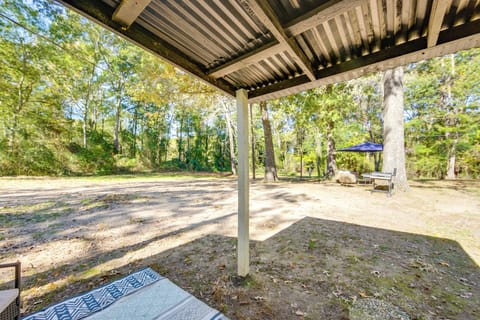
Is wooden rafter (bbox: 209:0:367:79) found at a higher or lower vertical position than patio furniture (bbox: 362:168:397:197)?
higher

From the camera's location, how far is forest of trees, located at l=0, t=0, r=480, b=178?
8.59m

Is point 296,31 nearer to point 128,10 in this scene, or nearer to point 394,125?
point 128,10

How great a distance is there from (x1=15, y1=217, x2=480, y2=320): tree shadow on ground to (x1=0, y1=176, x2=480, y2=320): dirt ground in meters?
0.01

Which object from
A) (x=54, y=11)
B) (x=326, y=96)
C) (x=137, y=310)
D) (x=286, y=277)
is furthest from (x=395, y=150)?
(x=54, y=11)

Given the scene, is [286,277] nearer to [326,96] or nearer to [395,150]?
[395,150]

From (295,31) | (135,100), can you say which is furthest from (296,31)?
(135,100)

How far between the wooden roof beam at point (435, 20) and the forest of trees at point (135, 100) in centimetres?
644

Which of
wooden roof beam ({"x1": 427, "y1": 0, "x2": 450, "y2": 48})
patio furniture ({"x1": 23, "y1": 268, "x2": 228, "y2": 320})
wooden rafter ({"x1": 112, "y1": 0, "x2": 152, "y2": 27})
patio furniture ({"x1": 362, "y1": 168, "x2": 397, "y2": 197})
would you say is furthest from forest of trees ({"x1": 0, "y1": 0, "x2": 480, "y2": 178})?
wooden roof beam ({"x1": 427, "y1": 0, "x2": 450, "y2": 48})

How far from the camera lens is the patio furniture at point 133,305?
4.82 feet

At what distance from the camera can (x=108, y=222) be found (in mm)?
3807

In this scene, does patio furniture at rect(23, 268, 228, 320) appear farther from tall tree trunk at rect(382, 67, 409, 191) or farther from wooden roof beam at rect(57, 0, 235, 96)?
tall tree trunk at rect(382, 67, 409, 191)

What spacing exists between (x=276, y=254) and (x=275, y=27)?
258cm

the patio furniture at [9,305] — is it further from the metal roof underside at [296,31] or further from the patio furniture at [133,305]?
the metal roof underside at [296,31]

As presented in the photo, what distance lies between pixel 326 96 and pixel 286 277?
810cm
